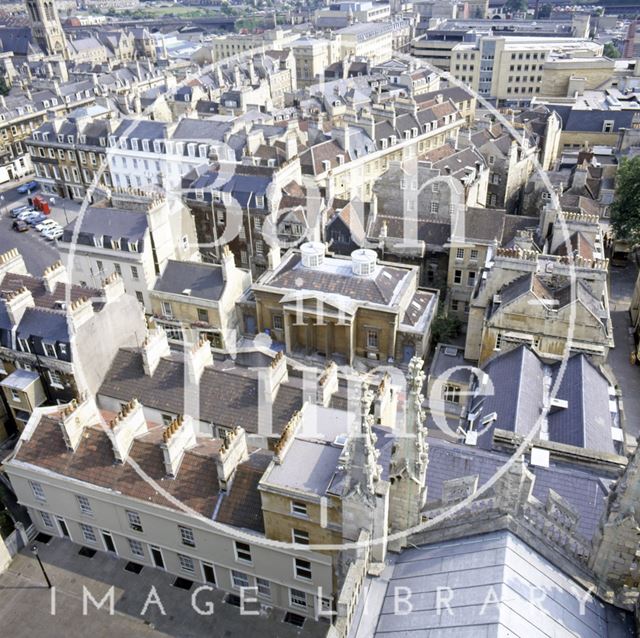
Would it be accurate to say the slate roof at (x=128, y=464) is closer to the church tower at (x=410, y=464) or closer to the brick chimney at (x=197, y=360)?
the brick chimney at (x=197, y=360)

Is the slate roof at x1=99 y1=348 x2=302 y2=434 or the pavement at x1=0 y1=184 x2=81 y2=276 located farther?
the pavement at x1=0 y1=184 x2=81 y2=276

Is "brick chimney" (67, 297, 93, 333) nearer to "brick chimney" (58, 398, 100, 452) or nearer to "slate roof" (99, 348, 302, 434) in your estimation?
"slate roof" (99, 348, 302, 434)

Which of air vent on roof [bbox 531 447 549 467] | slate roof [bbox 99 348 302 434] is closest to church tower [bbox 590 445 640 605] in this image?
air vent on roof [bbox 531 447 549 467]

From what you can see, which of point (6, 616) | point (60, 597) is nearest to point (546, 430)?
point (60, 597)

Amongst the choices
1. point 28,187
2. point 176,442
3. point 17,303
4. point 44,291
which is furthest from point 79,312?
point 28,187

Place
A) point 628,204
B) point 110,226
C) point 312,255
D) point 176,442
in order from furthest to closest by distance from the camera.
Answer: point 628,204
point 110,226
point 312,255
point 176,442

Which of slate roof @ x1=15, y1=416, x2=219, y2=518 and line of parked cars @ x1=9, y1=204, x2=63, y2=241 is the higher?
slate roof @ x1=15, y1=416, x2=219, y2=518

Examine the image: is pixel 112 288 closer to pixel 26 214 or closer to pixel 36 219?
pixel 36 219
